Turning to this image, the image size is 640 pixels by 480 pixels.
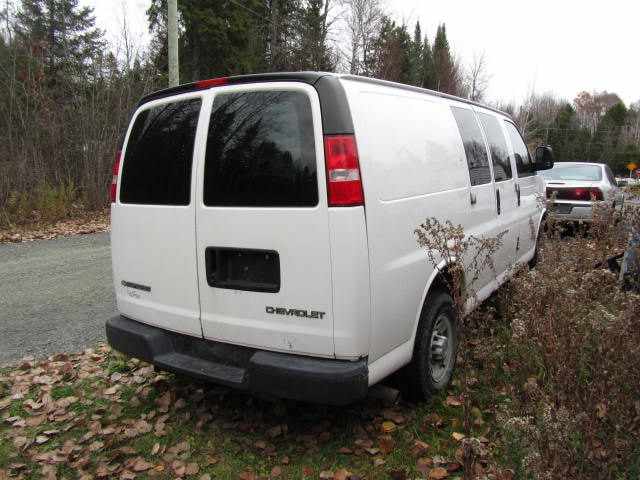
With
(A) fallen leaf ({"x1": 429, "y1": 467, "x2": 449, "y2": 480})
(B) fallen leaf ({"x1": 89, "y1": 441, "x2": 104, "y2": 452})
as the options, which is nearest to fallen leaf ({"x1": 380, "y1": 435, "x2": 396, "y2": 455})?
(A) fallen leaf ({"x1": 429, "y1": 467, "x2": 449, "y2": 480})

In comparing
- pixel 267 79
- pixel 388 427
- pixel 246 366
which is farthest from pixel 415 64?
pixel 246 366

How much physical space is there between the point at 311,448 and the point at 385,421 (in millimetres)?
537

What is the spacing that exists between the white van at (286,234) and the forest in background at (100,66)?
363 inches

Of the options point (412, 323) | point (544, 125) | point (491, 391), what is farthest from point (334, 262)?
point (544, 125)

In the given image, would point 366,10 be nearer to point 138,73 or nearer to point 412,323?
point 138,73

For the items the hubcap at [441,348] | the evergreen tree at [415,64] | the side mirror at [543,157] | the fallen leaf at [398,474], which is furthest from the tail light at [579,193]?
the evergreen tree at [415,64]

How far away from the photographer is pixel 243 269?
2893mm

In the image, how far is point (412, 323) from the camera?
3129 millimetres

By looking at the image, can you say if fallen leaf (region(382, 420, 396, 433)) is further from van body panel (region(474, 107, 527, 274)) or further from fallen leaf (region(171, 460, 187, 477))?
van body panel (region(474, 107, 527, 274))

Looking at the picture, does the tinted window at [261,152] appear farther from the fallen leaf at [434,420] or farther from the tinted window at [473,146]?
the tinted window at [473,146]

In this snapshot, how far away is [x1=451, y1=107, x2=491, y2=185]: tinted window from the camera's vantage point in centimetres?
409

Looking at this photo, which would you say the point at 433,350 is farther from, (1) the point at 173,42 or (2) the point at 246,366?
(1) the point at 173,42

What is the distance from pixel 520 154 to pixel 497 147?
3.18 feet

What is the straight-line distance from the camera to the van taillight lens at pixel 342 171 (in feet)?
8.56
